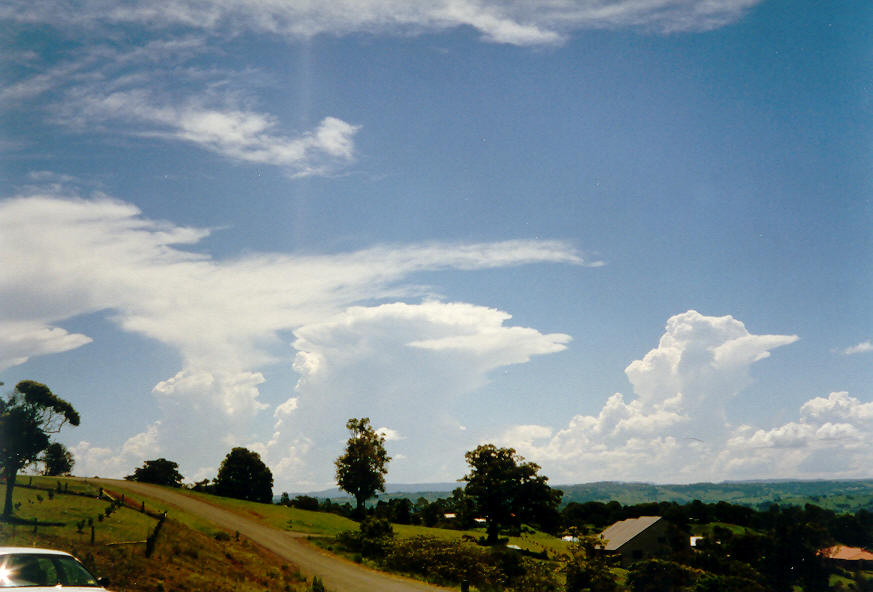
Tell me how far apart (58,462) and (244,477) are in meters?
44.4

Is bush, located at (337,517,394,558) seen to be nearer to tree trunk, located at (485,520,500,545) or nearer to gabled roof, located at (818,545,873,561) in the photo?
tree trunk, located at (485,520,500,545)

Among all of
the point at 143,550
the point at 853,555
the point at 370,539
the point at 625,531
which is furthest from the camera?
the point at 853,555

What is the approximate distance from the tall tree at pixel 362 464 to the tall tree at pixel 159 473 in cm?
3489

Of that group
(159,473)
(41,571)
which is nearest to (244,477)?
(159,473)

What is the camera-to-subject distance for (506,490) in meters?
70.2

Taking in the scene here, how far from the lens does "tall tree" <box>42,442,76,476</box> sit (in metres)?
105

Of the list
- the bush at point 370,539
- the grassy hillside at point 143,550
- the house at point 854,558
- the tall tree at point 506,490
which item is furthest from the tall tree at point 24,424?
the house at point 854,558

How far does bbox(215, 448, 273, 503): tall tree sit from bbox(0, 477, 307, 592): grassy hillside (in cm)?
4643

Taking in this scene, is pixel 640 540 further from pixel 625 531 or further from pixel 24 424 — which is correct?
pixel 24 424

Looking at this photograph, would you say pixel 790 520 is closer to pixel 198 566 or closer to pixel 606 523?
pixel 606 523

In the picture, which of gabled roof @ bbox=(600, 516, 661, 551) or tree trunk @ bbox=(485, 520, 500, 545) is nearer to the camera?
tree trunk @ bbox=(485, 520, 500, 545)

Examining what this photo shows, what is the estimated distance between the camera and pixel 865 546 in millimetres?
102125

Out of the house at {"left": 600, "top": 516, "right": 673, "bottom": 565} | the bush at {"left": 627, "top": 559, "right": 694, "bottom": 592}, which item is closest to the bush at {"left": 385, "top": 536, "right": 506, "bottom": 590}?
the bush at {"left": 627, "top": 559, "right": 694, "bottom": 592}

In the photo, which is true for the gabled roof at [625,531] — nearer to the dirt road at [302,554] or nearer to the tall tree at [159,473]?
the dirt road at [302,554]
